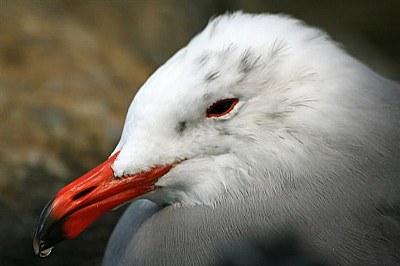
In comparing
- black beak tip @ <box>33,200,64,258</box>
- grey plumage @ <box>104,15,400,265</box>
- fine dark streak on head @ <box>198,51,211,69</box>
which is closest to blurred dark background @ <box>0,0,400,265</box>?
black beak tip @ <box>33,200,64,258</box>

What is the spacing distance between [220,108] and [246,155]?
0.11 meters

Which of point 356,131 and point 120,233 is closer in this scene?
point 356,131

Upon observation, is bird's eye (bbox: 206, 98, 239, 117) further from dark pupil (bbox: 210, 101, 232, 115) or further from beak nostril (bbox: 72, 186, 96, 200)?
beak nostril (bbox: 72, 186, 96, 200)

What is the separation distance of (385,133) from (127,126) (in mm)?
553

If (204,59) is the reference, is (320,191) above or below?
below

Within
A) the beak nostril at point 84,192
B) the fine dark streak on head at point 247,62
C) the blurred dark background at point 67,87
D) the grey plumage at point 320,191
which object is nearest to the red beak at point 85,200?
the beak nostril at point 84,192

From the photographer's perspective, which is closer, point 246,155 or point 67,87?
point 246,155

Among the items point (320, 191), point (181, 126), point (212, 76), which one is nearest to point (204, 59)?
point (212, 76)

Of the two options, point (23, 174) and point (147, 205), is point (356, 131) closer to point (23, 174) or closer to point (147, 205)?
point (147, 205)

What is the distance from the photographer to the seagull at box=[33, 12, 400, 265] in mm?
1649

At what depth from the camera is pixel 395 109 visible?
1737 millimetres

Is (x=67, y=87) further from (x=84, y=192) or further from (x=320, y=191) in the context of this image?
(x=320, y=191)

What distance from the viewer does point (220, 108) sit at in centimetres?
169

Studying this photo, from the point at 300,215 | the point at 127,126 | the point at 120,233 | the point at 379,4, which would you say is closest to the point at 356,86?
the point at 300,215
